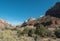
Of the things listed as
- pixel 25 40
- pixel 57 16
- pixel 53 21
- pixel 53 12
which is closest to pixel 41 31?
pixel 25 40

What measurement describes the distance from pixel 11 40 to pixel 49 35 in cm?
1961

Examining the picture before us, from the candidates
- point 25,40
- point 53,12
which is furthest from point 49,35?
point 53,12

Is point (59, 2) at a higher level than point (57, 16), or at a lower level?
higher

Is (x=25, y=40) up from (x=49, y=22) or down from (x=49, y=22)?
down

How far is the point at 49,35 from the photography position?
3456cm

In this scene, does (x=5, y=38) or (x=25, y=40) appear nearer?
(x=5, y=38)

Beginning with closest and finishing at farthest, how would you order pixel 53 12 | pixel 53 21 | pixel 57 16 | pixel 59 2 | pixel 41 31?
pixel 41 31
pixel 53 21
pixel 57 16
pixel 53 12
pixel 59 2

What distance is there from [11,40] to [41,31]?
18.8m

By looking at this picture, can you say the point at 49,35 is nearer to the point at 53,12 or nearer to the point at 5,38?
the point at 5,38

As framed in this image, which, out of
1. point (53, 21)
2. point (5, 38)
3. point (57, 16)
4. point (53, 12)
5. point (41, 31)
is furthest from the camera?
point (53, 12)

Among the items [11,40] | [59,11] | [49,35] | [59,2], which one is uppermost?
[59,2]

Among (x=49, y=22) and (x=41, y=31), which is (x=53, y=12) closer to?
(x=49, y=22)

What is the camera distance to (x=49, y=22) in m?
73.4

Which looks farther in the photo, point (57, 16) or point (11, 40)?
point (57, 16)
